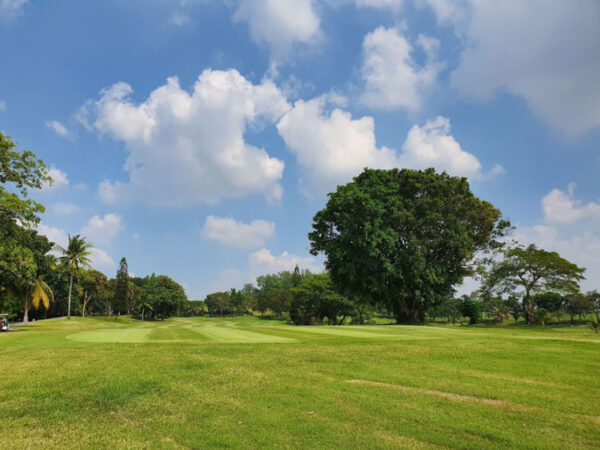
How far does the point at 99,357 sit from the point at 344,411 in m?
9.67

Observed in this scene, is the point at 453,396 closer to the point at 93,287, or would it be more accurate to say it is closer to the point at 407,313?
the point at 407,313

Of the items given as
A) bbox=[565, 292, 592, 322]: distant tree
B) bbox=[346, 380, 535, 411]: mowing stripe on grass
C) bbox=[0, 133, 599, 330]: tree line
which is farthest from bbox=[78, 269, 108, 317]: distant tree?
bbox=[565, 292, 592, 322]: distant tree

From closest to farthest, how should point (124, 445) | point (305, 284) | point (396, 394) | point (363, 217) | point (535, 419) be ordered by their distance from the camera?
point (124, 445), point (535, 419), point (396, 394), point (363, 217), point (305, 284)

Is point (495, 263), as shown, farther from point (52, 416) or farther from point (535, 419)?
point (52, 416)

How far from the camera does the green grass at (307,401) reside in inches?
203

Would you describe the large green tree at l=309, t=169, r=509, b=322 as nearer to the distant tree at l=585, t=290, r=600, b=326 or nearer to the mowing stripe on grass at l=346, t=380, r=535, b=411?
the mowing stripe on grass at l=346, t=380, r=535, b=411

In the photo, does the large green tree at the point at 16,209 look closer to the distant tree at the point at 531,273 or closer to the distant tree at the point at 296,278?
the distant tree at the point at 531,273

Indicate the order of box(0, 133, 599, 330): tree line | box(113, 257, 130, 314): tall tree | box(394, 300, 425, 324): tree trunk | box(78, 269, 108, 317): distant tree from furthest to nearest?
1. box(113, 257, 130, 314): tall tree
2. box(78, 269, 108, 317): distant tree
3. box(394, 300, 425, 324): tree trunk
4. box(0, 133, 599, 330): tree line

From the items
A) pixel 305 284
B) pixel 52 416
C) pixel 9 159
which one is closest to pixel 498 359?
pixel 52 416

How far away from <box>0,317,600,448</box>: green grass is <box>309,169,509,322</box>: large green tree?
23298mm

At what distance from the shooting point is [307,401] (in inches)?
266

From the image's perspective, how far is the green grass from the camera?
516cm

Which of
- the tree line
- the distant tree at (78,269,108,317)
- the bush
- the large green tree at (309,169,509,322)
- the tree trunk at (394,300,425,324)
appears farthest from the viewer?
the distant tree at (78,269,108,317)

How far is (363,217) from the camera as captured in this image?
117 feet
